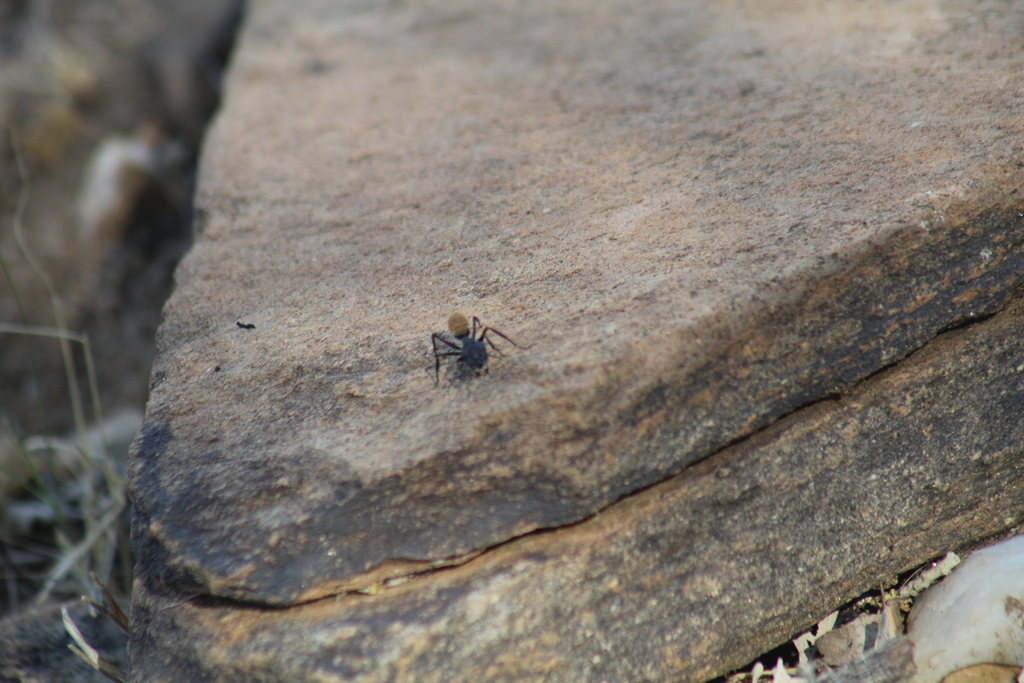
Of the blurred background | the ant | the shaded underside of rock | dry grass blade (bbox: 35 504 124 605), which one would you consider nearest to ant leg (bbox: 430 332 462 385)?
the ant

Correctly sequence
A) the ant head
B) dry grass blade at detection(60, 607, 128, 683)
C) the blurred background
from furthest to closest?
1. the blurred background
2. dry grass blade at detection(60, 607, 128, 683)
3. the ant head

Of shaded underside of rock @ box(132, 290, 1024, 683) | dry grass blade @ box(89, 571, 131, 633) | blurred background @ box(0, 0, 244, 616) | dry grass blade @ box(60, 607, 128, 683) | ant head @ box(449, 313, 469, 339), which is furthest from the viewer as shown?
blurred background @ box(0, 0, 244, 616)

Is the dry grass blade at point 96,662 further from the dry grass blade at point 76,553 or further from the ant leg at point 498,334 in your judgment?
the ant leg at point 498,334

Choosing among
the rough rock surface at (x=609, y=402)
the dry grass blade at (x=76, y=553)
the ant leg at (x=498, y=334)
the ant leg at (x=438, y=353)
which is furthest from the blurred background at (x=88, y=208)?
the ant leg at (x=498, y=334)

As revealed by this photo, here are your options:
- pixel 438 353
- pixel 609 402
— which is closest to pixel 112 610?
pixel 438 353

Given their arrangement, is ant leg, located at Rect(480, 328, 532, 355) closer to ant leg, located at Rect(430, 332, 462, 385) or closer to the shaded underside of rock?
ant leg, located at Rect(430, 332, 462, 385)

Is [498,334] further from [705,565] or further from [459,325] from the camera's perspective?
[705,565]

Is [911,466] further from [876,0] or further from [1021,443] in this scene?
[876,0]
